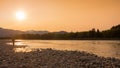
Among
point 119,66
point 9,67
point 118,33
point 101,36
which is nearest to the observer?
point 9,67

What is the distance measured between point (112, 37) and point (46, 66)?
518 ft

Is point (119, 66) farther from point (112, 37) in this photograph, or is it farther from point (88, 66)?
point (112, 37)

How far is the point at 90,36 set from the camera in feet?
640

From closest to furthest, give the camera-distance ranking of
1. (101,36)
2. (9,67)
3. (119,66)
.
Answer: (9,67)
(119,66)
(101,36)

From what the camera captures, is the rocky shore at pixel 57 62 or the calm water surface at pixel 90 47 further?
the calm water surface at pixel 90 47

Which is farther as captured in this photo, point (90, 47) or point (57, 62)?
point (90, 47)

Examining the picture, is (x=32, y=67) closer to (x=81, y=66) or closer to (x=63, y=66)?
(x=63, y=66)

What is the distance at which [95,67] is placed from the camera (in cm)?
2095

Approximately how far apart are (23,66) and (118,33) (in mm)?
151134

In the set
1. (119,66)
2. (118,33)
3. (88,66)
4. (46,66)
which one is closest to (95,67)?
(88,66)

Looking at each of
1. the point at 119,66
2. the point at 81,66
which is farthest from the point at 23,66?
the point at 119,66

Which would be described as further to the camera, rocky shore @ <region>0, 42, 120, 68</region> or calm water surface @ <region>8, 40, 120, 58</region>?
calm water surface @ <region>8, 40, 120, 58</region>

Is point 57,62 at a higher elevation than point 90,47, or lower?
lower

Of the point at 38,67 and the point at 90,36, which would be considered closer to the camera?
the point at 38,67
